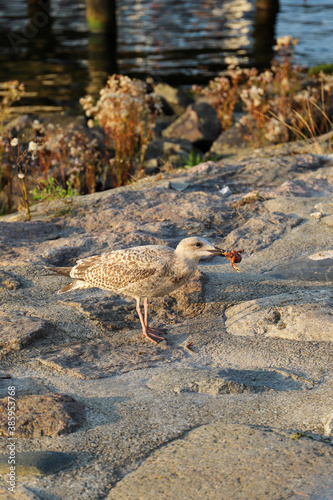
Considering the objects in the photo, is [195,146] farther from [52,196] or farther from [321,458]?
[321,458]

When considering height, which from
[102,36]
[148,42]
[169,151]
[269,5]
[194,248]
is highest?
[269,5]

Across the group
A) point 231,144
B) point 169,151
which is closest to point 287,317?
point 169,151

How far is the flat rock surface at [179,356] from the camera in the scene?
264 centimetres

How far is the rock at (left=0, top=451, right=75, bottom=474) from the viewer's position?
263cm

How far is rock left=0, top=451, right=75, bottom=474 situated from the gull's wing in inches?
58.7

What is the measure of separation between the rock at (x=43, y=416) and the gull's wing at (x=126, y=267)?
1.12m

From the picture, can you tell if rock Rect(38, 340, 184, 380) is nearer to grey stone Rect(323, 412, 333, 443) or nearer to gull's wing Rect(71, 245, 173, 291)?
gull's wing Rect(71, 245, 173, 291)

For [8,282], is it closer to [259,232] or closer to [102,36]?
[259,232]

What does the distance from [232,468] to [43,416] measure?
0.98 m

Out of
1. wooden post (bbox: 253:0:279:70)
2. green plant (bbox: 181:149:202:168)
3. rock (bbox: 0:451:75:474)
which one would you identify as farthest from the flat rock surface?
wooden post (bbox: 253:0:279:70)

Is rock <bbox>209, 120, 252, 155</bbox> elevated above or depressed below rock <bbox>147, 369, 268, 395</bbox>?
below

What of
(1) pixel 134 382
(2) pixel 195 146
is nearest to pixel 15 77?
(2) pixel 195 146

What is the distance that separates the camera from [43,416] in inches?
117

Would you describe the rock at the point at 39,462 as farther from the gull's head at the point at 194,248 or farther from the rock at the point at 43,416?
the gull's head at the point at 194,248
